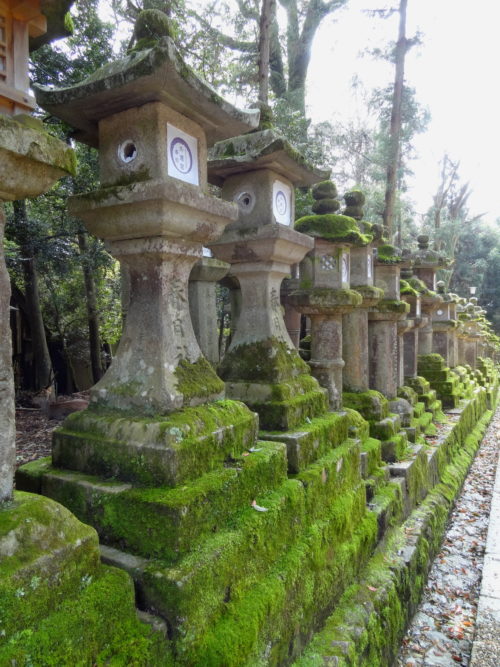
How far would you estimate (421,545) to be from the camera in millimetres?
4621

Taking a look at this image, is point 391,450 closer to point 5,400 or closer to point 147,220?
point 147,220

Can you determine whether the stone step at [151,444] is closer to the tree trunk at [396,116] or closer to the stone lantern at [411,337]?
the stone lantern at [411,337]

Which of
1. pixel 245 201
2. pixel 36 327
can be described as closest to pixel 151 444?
pixel 245 201

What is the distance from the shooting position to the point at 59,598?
1648mm

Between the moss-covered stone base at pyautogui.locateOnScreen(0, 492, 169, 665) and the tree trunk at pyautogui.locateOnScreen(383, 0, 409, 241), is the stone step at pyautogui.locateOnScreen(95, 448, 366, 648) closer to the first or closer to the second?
the moss-covered stone base at pyautogui.locateOnScreen(0, 492, 169, 665)

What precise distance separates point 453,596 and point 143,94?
493cm

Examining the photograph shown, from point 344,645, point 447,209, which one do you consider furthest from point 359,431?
point 447,209

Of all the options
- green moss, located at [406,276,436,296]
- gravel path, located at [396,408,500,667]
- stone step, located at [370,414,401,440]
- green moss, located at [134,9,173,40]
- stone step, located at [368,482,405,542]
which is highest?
green moss, located at [134,9,173,40]

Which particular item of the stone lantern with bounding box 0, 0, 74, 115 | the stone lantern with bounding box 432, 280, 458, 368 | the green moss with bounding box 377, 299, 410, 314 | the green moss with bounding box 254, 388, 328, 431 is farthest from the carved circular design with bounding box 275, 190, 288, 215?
the stone lantern with bounding box 432, 280, 458, 368

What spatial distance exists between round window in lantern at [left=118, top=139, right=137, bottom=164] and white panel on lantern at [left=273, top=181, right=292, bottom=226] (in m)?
1.28

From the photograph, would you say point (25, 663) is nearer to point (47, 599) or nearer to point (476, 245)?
point (47, 599)

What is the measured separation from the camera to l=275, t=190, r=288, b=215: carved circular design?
3.73m

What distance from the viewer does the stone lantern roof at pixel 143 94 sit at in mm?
2281

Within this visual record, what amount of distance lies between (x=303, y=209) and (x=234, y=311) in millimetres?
4788
